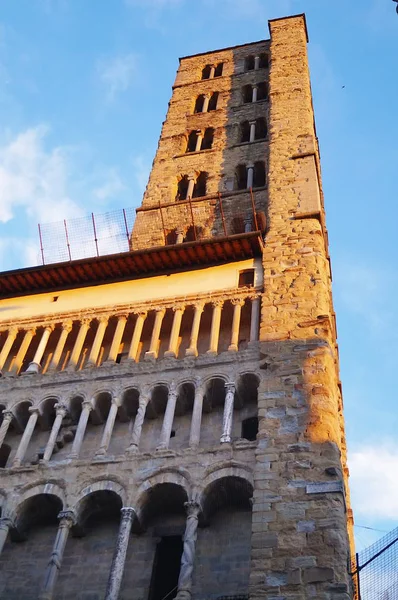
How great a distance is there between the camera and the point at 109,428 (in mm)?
15742

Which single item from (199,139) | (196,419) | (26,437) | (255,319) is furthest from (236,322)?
(199,139)

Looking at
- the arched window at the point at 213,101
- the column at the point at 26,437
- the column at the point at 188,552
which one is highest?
the arched window at the point at 213,101

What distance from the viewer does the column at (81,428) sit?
15357mm

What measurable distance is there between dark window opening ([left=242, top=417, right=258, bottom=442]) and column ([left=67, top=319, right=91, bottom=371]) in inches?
176

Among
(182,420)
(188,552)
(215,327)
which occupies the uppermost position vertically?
(215,327)

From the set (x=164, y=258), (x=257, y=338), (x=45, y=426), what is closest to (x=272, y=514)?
(x=257, y=338)

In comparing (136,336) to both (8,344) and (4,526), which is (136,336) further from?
(4,526)

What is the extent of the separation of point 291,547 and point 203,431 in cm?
400

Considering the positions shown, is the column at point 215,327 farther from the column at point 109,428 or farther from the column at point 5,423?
the column at point 5,423

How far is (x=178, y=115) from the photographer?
32.7 metres

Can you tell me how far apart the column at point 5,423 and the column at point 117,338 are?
256 centimetres

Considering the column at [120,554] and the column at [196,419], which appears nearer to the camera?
the column at [120,554]

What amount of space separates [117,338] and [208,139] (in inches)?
580

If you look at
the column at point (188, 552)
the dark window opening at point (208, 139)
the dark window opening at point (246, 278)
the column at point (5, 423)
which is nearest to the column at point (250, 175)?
the dark window opening at point (208, 139)
